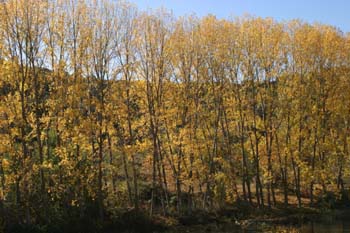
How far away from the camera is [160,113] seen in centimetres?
A: 3584

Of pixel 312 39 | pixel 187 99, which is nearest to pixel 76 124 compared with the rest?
pixel 187 99

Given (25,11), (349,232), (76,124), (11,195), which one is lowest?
(349,232)

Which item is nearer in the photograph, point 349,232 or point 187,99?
point 349,232

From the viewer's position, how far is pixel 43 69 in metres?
30.7

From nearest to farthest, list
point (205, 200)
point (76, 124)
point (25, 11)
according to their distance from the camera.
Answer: point (25, 11) < point (76, 124) < point (205, 200)

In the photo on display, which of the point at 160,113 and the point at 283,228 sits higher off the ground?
the point at 160,113

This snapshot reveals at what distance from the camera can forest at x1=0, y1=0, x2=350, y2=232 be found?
28.5 meters

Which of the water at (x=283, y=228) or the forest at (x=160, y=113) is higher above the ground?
the forest at (x=160, y=113)

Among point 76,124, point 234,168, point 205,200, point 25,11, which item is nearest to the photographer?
point 25,11

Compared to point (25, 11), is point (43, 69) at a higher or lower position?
lower

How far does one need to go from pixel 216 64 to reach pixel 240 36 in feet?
10.3

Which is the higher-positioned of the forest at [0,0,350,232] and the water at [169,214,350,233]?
the forest at [0,0,350,232]

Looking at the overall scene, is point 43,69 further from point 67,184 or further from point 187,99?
point 187,99

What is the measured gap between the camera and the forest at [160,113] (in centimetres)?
2845
